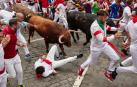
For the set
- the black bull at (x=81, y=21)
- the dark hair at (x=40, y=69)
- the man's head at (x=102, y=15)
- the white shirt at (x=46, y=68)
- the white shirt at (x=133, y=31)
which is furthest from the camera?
the black bull at (x=81, y=21)

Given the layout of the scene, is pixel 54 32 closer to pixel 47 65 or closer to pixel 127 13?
pixel 47 65

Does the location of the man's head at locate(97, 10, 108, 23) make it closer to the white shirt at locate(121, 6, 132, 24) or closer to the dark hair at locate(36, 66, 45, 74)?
the dark hair at locate(36, 66, 45, 74)

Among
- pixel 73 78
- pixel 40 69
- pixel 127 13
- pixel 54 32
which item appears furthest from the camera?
pixel 127 13

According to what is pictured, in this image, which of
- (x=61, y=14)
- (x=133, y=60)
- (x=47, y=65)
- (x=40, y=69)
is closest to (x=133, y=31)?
(x=133, y=60)

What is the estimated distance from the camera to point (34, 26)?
40.7 ft

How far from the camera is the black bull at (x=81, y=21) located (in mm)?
13352

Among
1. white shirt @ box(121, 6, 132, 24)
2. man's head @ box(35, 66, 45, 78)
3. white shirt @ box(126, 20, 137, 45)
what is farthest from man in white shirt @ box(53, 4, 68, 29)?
white shirt @ box(126, 20, 137, 45)

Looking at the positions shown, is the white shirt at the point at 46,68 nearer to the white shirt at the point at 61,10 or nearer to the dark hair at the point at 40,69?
the dark hair at the point at 40,69

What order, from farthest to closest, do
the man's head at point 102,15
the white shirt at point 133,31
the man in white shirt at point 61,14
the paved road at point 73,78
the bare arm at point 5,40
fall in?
the man in white shirt at point 61,14 < the paved road at point 73,78 < the man's head at point 102,15 < the white shirt at point 133,31 < the bare arm at point 5,40

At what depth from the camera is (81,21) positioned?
13.5m

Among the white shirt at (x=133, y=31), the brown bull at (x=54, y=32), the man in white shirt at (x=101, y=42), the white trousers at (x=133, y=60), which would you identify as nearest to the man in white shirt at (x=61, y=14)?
the brown bull at (x=54, y=32)

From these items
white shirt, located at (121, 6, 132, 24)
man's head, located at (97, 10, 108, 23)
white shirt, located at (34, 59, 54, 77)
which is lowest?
white shirt, located at (34, 59, 54, 77)

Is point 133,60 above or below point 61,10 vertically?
below

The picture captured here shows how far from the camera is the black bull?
13.4 metres
